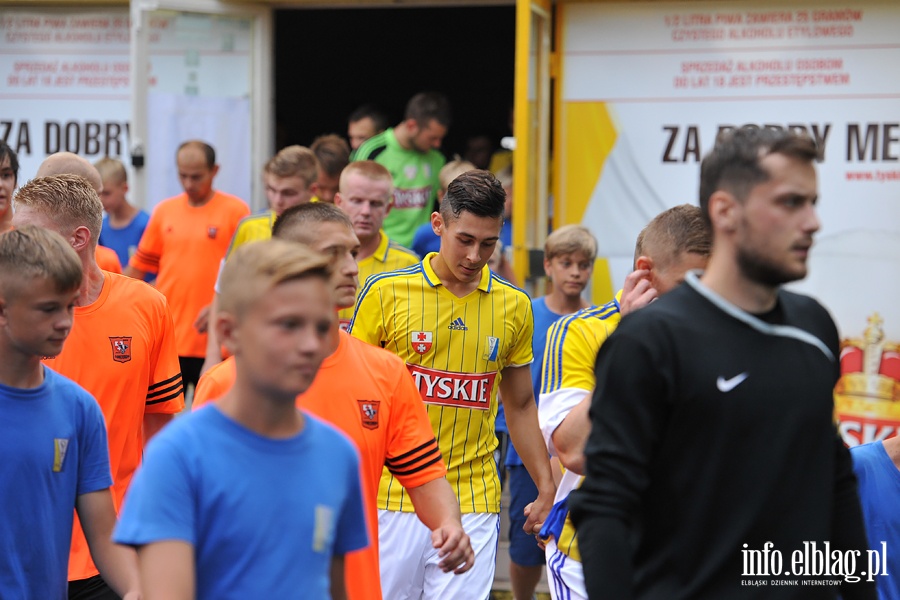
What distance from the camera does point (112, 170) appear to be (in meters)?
9.09

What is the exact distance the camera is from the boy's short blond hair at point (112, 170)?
9062 mm

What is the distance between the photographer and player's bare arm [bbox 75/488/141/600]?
3.56 meters

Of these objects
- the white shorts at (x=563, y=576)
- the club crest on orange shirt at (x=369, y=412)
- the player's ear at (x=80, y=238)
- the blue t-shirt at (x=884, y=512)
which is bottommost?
the white shorts at (x=563, y=576)

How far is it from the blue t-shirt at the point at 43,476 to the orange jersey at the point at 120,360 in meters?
0.68

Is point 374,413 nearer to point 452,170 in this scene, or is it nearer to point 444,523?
point 444,523

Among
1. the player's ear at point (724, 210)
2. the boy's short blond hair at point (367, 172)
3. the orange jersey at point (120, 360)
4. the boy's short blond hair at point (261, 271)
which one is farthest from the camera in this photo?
the boy's short blond hair at point (367, 172)

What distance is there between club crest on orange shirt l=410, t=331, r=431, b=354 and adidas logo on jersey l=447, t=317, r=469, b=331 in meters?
0.10

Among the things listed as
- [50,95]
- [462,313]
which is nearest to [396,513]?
[462,313]

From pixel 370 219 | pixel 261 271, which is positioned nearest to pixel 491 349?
pixel 370 219

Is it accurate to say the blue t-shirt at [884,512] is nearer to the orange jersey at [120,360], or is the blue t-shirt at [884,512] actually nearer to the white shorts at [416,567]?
the white shorts at [416,567]

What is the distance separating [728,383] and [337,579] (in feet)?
3.32

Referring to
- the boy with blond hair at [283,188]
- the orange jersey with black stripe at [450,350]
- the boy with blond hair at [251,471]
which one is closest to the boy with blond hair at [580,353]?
the orange jersey with black stripe at [450,350]

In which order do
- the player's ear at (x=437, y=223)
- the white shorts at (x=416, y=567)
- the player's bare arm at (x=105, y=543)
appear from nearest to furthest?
the player's bare arm at (x=105, y=543), the white shorts at (x=416, y=567), the player's ear at (x=437, y=223)

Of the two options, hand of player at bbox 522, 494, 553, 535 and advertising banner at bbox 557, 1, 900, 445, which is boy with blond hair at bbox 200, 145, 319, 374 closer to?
advertising banner at bbox 557, 1, 900, 445
